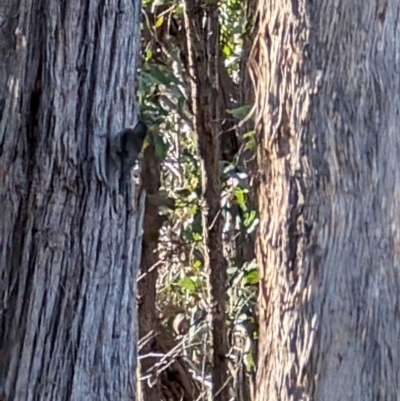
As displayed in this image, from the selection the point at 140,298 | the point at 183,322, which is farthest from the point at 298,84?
the point at 183,322

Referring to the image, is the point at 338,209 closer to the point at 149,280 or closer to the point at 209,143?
the point at 209,143

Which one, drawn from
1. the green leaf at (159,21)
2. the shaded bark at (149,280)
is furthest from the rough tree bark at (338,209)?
the green leaf at (159,21)

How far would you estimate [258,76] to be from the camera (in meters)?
2.64

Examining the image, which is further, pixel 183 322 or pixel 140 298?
pixel 183 322

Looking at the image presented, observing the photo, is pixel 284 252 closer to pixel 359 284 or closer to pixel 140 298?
pixel 359 284

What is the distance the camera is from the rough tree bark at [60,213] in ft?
7.77

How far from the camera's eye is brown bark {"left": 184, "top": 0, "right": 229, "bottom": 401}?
3.97m

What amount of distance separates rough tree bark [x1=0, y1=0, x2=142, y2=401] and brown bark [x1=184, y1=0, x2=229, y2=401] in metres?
1.51

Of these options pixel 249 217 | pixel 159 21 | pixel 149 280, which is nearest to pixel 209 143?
pixel 249 217

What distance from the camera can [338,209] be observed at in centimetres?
244

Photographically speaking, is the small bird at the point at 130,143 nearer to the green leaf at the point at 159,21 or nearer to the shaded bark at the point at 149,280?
the shaded bark at the point at 149,280

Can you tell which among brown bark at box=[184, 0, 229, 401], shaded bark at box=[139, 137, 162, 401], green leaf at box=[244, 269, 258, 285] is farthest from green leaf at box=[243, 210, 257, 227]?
shaded bark at box=[139, 137, 162, 401]

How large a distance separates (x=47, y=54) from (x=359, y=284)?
3.05 feet

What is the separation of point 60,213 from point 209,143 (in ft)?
5.46
